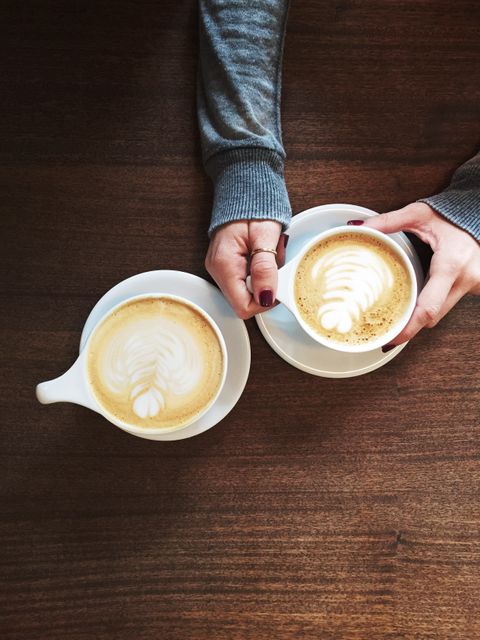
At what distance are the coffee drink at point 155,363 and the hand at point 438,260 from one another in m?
0.32

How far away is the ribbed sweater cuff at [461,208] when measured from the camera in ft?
3.11

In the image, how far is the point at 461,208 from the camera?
0.96 metres

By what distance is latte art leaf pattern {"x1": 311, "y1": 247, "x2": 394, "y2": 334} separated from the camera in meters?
0.89

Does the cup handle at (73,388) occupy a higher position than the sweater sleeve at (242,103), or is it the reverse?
the sweater sleeve at (242,103)

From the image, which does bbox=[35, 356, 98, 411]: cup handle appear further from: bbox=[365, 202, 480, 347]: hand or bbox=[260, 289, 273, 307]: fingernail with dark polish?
bbox=[365, 202, 480, 347]: hand

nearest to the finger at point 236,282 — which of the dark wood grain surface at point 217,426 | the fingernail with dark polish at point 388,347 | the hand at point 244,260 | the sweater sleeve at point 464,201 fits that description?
the hand at point 244,260

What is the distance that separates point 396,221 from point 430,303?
6.1 inches

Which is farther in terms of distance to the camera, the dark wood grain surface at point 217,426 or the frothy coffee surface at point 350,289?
the dark wood grain surface at point 217,426

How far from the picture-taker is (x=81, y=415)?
101 centimetres

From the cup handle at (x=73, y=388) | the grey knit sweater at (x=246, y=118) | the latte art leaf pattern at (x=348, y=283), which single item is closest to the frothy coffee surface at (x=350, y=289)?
the latte art leaf pattern at (x=348, y=283)

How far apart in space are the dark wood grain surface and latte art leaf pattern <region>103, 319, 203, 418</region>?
0.15m

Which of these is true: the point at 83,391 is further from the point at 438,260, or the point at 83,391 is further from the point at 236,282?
the point at 438,260

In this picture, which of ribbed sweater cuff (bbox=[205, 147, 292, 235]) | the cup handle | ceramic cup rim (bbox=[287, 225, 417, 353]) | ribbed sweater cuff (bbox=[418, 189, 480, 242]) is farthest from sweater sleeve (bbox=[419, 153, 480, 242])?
the cup handle

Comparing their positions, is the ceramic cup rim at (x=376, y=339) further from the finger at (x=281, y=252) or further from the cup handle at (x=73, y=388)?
the cup handle at (x=73, y=388)
